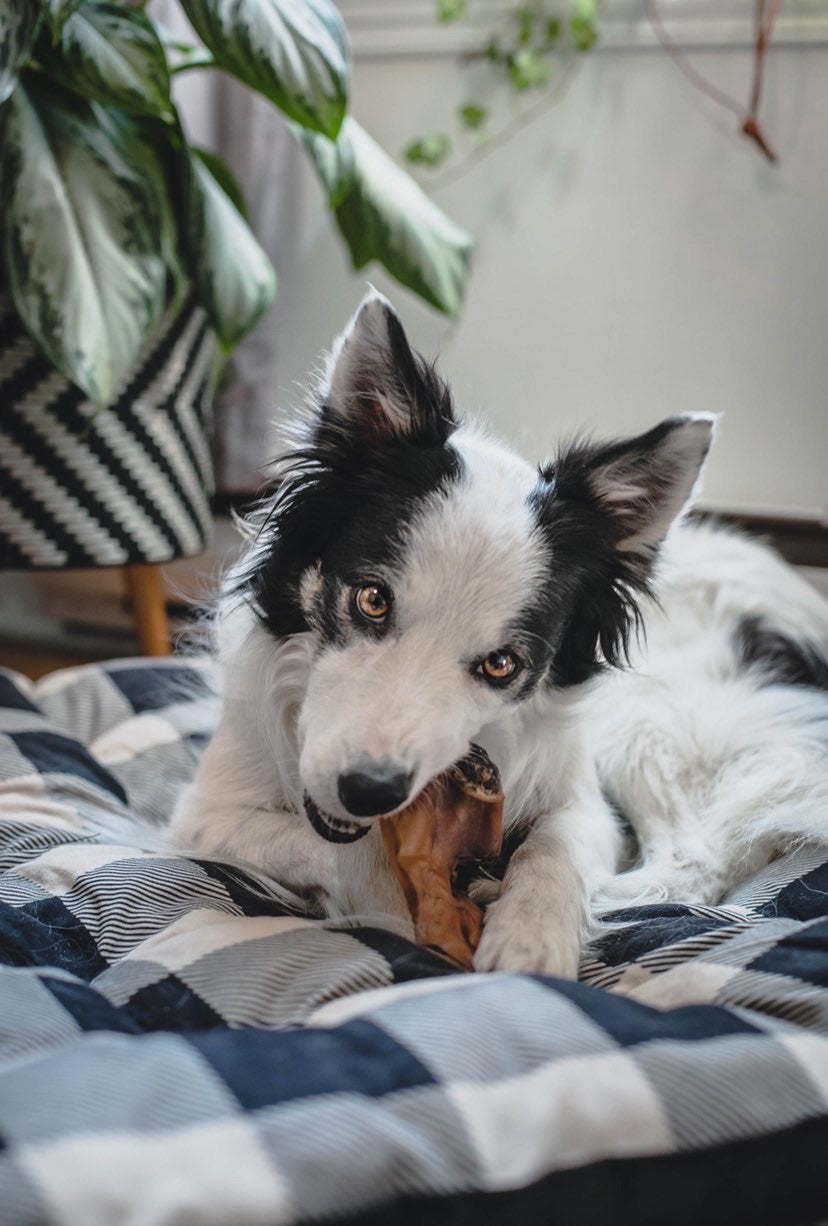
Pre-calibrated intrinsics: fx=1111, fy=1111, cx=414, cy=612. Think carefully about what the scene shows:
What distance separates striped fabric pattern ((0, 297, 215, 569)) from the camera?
96.0 inches

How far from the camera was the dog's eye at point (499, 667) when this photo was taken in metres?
1.36

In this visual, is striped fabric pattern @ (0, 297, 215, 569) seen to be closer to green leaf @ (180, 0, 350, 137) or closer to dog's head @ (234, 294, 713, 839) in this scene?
green leaf @ (180, 0, 350, 137)

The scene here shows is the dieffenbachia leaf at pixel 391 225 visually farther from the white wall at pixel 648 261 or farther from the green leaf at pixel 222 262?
the white wall at pixel 648 261

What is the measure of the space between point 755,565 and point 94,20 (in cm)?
175

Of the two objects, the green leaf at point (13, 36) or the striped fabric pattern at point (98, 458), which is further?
the striped fabric pattern at point (98, 458)

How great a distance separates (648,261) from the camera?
335 centimetres

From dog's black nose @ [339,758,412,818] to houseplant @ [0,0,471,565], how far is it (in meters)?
1.22

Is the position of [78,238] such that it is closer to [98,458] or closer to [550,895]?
[98,458]

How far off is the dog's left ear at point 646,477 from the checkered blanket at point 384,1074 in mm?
535

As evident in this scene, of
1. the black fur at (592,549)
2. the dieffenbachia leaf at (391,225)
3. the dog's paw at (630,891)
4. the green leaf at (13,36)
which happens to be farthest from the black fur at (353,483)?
the dieffenbachia leaf at (391,225)

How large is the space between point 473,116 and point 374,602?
2.50 m

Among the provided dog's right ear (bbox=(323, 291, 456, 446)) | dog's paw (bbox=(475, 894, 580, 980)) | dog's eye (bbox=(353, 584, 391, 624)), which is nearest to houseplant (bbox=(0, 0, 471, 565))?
dog's right ear (bbox=(323, 291, 456, 446))

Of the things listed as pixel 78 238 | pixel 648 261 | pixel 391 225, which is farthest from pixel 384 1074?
pixel 648 261

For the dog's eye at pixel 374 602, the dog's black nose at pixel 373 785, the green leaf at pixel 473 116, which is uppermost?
the green leaf at pixel 473 116
